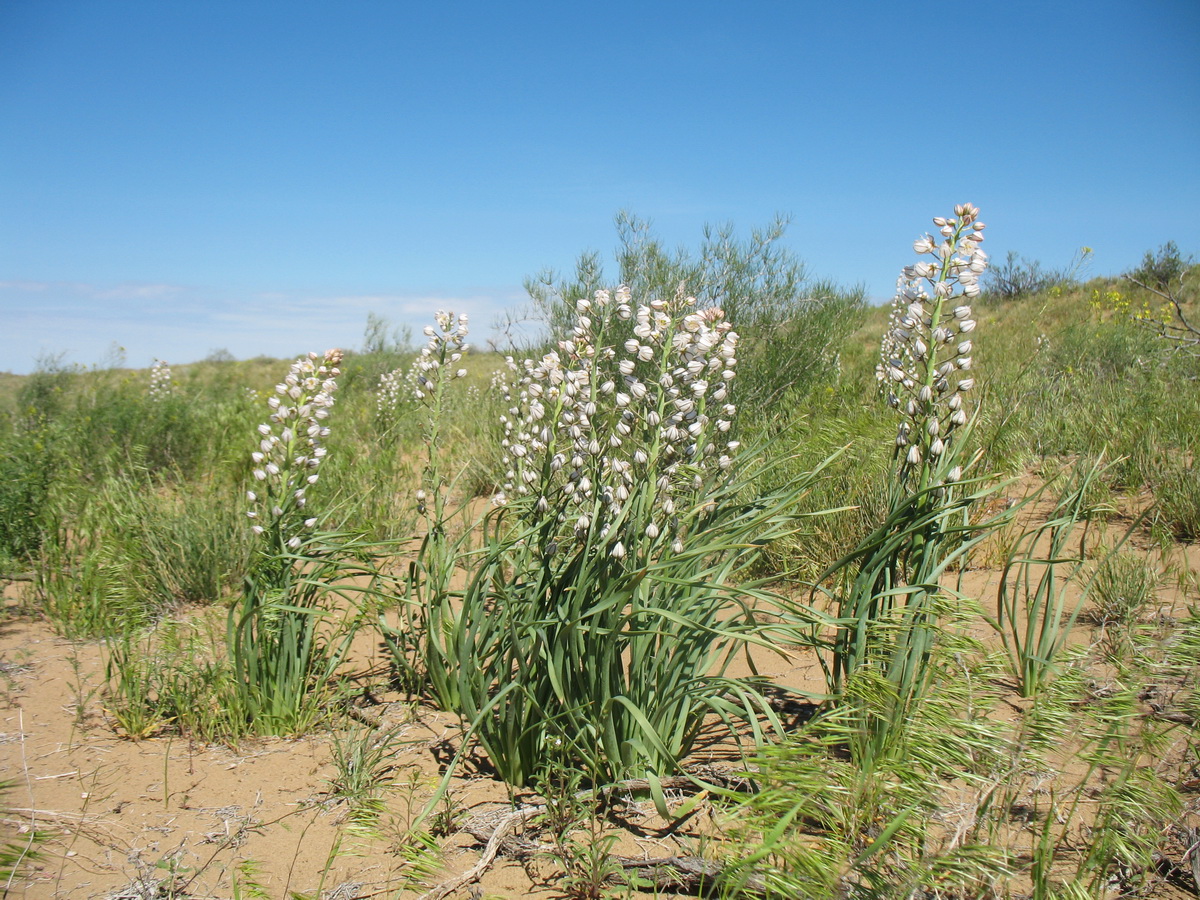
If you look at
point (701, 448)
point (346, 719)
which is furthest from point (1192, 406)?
point (346, 719)

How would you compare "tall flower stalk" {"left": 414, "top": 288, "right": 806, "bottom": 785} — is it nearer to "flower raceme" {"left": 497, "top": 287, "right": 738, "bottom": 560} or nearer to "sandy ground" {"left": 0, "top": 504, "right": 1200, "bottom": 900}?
"flower raceme" {"left": 497, "top": 287, "right": 738, "bottom": 560}

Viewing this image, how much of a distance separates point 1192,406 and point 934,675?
4.42 metres

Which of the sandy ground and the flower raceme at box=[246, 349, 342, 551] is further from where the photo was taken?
the flower raceme at box=[246, 349, 342, 551]

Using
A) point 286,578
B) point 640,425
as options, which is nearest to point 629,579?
point 640,425

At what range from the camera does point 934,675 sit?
7.86ft

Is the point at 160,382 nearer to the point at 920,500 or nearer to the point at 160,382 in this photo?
the point at 160,382

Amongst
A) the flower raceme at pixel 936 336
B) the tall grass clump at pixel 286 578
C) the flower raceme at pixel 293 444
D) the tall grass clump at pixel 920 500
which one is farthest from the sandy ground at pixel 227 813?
the flower raceme at pixel 936 336

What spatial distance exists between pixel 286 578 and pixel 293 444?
20.7 inches

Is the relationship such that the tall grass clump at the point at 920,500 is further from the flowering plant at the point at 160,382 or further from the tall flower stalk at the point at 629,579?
the flowering plant at the point at 160,382

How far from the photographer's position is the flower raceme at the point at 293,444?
9.78ft

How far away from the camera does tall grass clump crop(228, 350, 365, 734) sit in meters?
2.96

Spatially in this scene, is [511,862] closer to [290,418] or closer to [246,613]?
[246,613]

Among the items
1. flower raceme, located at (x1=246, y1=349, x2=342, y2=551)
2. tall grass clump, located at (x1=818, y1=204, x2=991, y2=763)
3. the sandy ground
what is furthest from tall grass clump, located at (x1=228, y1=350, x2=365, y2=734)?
tall grass clump, located at (x1=818, y1=204, x2=991, y2=763)

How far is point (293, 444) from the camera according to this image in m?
3.00
